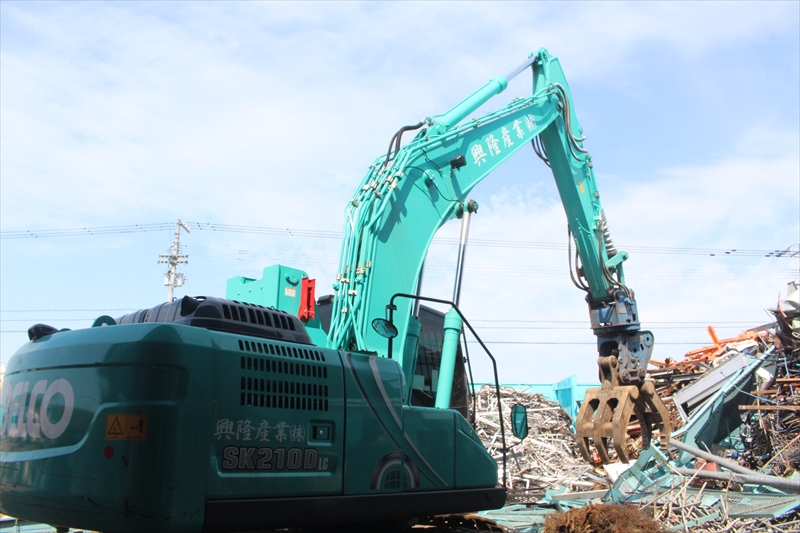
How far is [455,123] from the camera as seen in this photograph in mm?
7629

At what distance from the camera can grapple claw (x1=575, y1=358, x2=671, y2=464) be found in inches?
355

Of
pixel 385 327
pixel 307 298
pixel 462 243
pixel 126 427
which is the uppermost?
pixel 462 243

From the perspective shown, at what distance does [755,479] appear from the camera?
26.2 ft

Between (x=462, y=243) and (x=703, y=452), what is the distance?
4.90 m

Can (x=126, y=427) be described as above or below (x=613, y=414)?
below

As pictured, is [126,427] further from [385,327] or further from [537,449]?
[537,449]

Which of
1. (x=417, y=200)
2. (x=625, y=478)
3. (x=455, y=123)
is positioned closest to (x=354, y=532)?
(x=417, y=200)

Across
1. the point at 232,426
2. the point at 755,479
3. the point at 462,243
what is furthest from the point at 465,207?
the point at 755,479

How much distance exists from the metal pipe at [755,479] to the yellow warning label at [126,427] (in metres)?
6.91

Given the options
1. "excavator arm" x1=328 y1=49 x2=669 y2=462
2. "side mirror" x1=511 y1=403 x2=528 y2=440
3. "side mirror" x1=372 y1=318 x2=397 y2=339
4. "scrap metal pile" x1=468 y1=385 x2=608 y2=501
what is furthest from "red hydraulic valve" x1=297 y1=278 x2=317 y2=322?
"scrap metal pile" x1=468 y1=385 x2=608 y2=501

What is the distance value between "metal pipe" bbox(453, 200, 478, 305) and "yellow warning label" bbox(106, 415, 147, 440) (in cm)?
330

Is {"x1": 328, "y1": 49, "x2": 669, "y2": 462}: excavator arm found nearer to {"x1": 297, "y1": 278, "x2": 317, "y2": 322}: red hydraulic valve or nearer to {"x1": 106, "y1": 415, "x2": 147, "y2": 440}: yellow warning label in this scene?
{"x1": 297, "y1": 278, "x2": 317, "y2": 322}: red hydraulic valve

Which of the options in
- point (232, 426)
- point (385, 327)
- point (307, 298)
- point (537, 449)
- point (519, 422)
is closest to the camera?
point (232, 426)

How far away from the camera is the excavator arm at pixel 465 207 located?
6.12 meters
